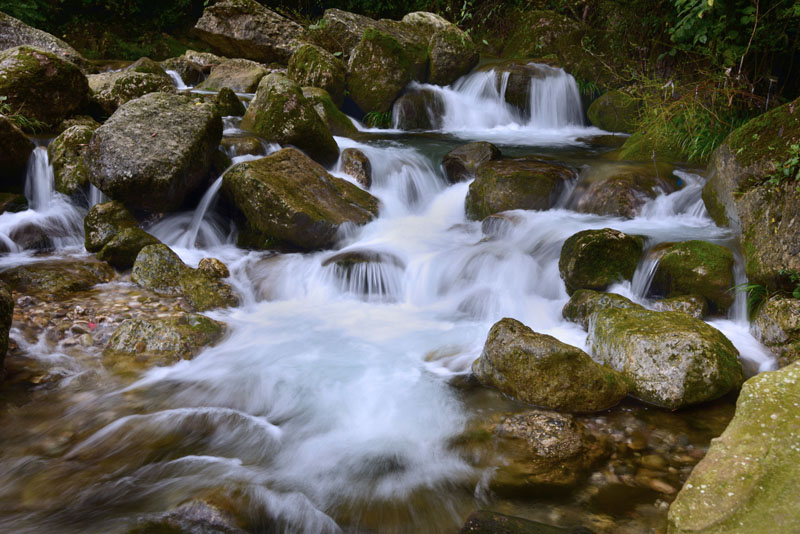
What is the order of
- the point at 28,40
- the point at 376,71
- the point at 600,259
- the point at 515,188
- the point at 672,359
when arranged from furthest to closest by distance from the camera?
the point at 28,40, the point at 376,71, the point at 515,188, the point at 600,259, the point at 672,359

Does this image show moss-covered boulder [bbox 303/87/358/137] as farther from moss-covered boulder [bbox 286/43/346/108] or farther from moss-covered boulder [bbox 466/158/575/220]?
moss-covered boulder [bbox 466/158/575/220]

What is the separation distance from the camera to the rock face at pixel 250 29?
14.2 metres

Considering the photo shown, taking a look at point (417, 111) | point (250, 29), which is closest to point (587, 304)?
point (417, 111)

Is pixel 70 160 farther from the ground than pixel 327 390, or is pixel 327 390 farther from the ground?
pixel 70 160

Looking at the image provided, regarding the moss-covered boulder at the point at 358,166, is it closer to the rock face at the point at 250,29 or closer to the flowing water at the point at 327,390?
the flowing water at the point at 327,390

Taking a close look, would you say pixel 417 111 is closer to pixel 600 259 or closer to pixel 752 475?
pixel 600 259

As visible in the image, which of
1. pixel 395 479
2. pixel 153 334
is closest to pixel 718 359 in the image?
pixel 395 479

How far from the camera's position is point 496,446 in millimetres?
3400

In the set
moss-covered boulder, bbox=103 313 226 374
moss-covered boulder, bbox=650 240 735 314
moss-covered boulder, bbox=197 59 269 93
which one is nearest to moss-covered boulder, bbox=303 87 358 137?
moss-covered boulder, bbox=197 59 269 93

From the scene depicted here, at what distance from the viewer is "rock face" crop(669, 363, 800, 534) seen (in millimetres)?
1928

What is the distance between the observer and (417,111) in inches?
450

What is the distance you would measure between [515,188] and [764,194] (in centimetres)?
294

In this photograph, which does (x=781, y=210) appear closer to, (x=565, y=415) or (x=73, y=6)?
(x=565, y=415)

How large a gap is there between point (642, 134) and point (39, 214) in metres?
8.80
